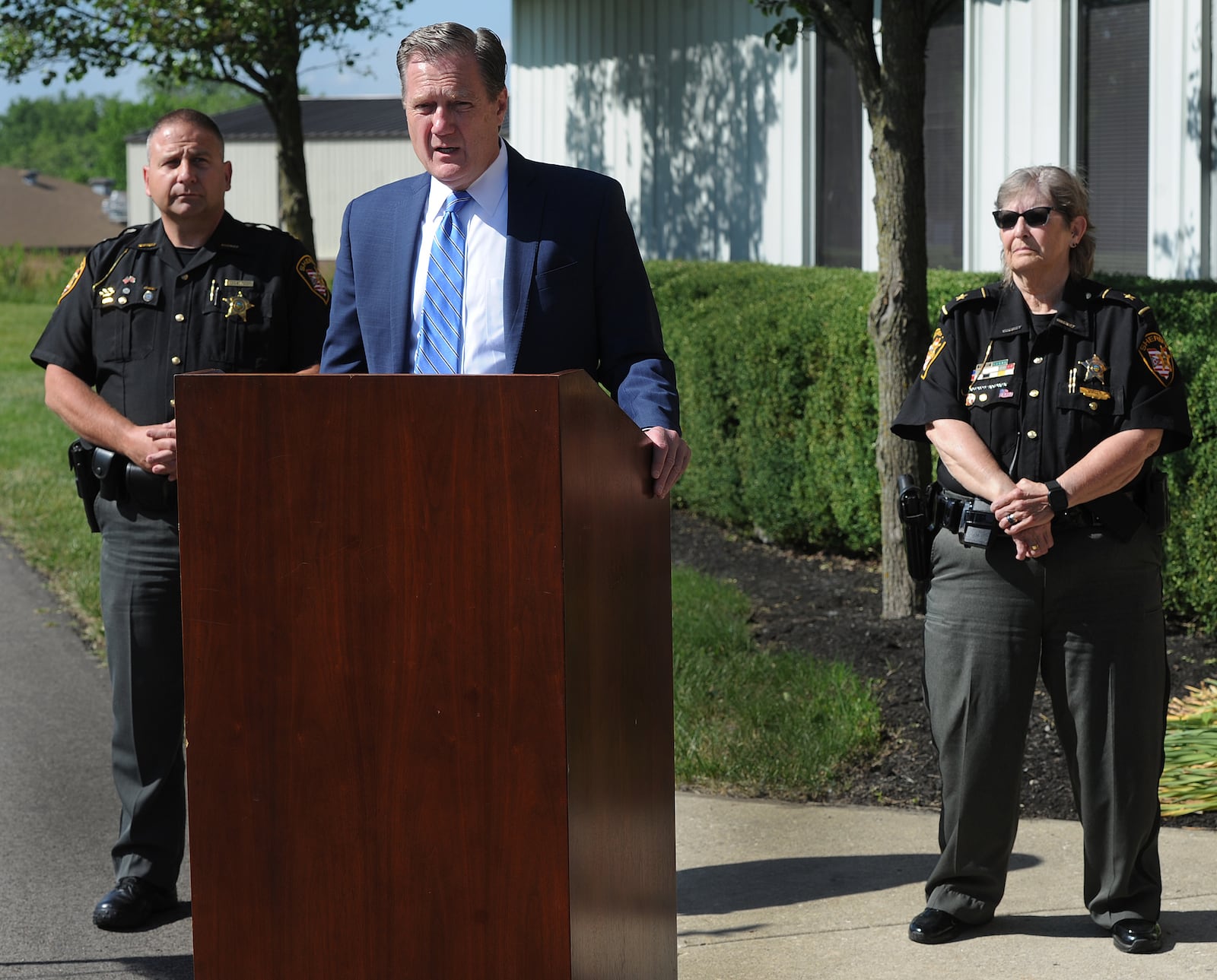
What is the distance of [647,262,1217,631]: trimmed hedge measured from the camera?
6.25m

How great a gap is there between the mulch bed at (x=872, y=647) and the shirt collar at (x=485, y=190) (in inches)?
117

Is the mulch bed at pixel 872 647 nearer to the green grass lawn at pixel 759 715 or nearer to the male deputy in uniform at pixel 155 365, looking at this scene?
the green grass lawn at pixel 759 715

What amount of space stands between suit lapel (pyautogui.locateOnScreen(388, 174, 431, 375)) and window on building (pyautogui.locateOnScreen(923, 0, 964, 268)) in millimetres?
6909

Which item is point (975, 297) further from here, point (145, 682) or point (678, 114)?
point (678, 114)

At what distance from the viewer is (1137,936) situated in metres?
3.92

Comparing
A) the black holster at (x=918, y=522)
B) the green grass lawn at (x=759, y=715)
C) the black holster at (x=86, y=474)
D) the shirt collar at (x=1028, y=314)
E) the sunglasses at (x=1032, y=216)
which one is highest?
the sunglasses at (x=1032, y=216)

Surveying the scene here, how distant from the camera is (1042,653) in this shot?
3.99 metres

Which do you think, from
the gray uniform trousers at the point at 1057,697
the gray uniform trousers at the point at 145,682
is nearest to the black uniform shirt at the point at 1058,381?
the gray uniform trousers at the point at 1057,697

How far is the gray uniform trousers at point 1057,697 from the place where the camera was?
388 centimetres

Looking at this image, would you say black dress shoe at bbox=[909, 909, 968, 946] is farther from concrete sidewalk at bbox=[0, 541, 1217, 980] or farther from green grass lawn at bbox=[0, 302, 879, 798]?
green grass lawn at bbox=[0, 302, 879, 798]

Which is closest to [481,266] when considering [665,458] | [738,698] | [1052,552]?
[665,458]

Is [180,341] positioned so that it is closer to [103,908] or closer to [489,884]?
[103,908]

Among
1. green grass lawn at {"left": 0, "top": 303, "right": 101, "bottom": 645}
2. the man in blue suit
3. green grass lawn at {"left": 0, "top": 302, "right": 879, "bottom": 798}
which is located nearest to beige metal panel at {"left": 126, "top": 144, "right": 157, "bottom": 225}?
green grass lawn at {"left": 0, "top": 303, "right": 101, "bottom": 645}

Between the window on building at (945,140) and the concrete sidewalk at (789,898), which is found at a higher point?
the window on building at (945,140)
